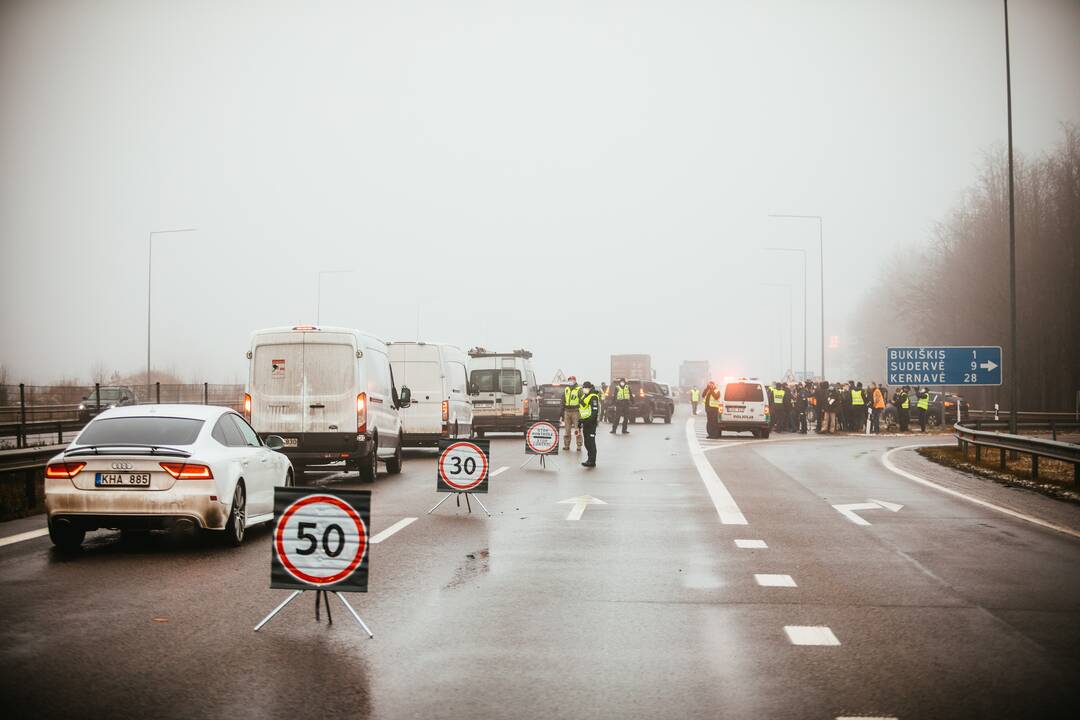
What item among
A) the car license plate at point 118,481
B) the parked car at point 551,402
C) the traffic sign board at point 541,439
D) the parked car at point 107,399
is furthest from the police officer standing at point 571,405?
the parked car at point 107,399

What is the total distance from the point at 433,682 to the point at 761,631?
7.94 ft

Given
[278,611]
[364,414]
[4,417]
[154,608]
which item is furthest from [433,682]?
[4,417]

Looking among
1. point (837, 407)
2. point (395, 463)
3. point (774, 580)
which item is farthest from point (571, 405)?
point (837, 407)

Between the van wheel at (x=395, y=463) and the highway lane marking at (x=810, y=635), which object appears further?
the van wheel at (x=395, y=463)

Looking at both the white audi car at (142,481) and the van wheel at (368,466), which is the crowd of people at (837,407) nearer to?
the van wheel at (368,466)

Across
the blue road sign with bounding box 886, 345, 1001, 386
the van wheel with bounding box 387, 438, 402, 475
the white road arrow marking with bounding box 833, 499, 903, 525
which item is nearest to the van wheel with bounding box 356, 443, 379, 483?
the van wheel with bounding box 387, 438, 402, 475

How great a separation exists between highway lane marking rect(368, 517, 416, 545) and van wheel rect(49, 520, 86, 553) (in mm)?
2840

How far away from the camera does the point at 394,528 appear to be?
512 inches

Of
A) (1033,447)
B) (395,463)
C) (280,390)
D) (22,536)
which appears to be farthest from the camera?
(395,463)

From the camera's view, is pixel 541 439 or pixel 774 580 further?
pixel 541 439

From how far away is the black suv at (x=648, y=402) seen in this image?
53.7 metres

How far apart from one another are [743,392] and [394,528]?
26.4 meters

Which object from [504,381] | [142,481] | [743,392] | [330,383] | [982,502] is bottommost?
[982,502]

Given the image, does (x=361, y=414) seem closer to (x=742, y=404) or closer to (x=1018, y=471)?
(x=1018, y=471)
